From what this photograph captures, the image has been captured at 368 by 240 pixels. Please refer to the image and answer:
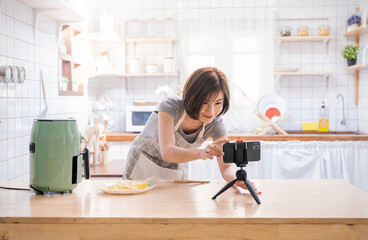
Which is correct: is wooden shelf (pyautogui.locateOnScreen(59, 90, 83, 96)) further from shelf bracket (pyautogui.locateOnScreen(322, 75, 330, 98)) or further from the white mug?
shelf bracket (pyautogui.locateOnScreen(322, 75, 330, 98))

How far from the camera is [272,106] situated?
14.5 feet

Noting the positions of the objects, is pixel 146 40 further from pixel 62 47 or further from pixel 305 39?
pixel 305 39

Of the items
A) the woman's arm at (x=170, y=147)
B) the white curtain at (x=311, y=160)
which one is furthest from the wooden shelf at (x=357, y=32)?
the woman's arm at (x=170, y=147)

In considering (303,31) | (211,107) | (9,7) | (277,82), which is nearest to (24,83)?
(9,7)

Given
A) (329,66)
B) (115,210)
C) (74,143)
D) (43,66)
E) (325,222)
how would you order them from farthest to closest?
(329,66) → (43,66) → (74,143) → (115,210) → (325,222)

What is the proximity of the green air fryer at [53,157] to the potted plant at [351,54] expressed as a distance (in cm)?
343

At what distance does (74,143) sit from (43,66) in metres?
1.44

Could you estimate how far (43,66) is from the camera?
9.95 ft

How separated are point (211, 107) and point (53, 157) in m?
0.71

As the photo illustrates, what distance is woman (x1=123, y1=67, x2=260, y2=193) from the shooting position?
1895 millimetres

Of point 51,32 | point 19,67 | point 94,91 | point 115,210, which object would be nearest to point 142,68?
point 94,91

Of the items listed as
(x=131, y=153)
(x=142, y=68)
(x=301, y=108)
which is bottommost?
(x=131, y=153)

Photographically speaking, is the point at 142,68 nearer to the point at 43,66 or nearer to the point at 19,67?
the point at 43,66

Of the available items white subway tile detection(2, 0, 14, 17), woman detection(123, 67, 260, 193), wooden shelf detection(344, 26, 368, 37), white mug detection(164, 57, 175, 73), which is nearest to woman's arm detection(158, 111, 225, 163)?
woman detection(123, 67, 260, 193)
